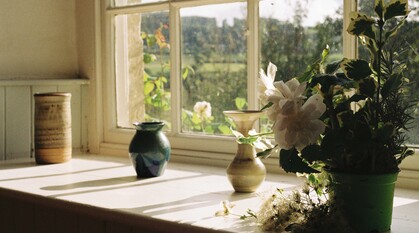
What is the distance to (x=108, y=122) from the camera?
2.45 meters

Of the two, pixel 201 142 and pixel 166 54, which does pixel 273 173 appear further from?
pixel 166 54

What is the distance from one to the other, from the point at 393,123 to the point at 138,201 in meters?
0.71

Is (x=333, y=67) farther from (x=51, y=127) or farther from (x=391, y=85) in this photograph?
(x=51, y=127)

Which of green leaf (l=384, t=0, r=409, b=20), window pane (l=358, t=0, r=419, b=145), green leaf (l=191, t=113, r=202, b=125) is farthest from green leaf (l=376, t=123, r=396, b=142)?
green leaf (l=191, t=113, r=202, b=125)

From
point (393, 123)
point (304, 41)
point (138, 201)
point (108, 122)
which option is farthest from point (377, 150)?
point (108, 122)

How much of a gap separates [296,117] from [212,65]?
1.00m

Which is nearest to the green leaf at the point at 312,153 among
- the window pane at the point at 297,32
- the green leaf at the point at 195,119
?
the window pane at the point at 297,32

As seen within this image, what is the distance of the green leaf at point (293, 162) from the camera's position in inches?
46.6

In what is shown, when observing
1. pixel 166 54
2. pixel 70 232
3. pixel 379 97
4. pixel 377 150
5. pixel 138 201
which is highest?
pixel 166 54

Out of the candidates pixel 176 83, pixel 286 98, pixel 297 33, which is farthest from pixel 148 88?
pixel 286 98

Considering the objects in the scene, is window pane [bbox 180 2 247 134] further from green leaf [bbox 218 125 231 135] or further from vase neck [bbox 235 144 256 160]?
vase neck [bbox 235 144 256 160]

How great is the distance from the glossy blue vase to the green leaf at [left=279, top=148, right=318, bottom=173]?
72cm

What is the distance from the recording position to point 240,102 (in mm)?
2035

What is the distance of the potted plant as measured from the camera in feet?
3.81
